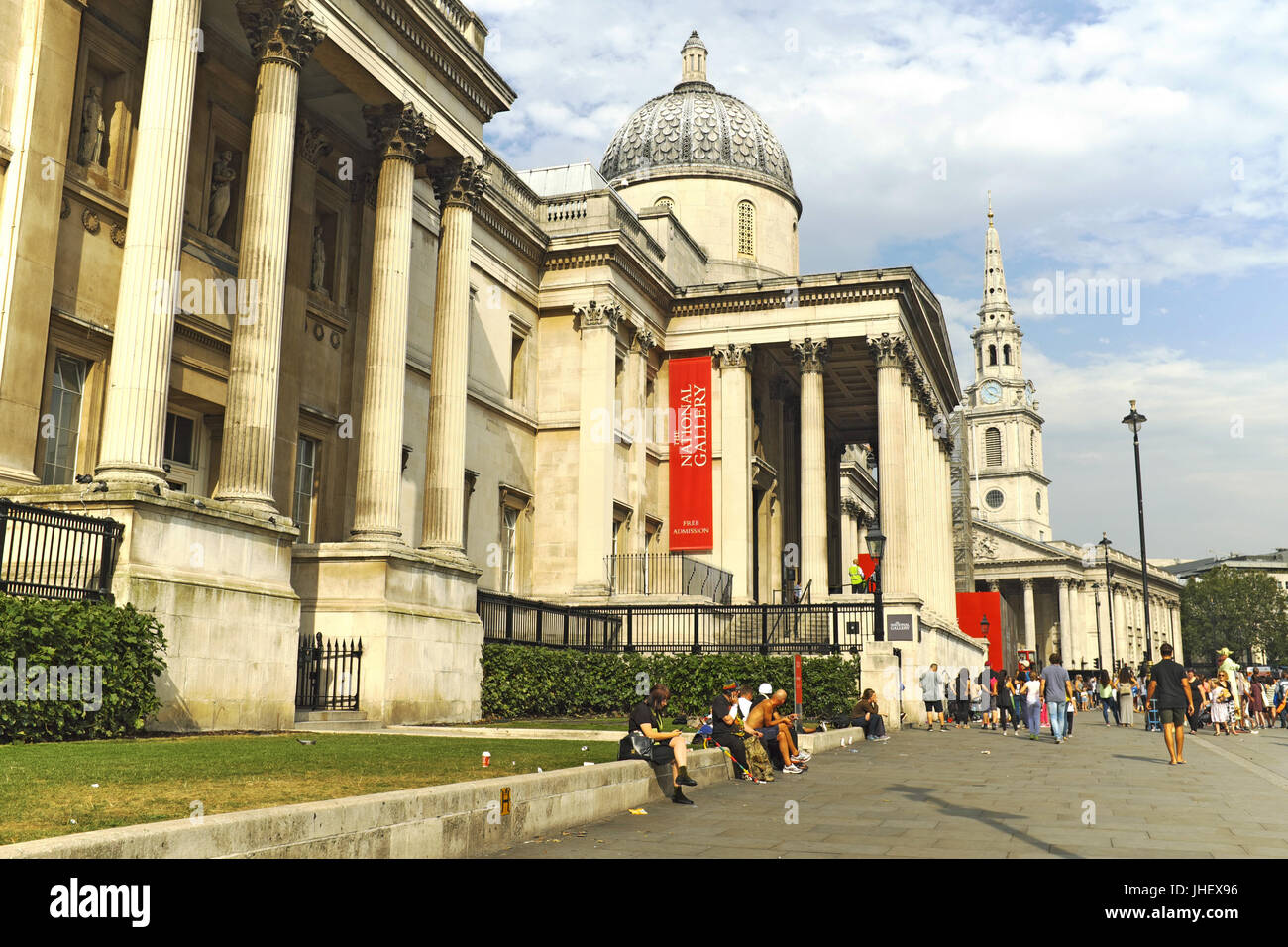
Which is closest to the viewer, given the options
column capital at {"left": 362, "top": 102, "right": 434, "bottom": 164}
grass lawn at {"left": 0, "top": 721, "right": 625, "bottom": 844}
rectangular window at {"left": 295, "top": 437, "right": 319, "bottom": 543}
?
grass lawn at {"left": 0, "top": 721, "right": 625, "bottom": 844}

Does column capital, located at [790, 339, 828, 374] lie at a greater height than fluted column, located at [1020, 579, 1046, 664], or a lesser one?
greater

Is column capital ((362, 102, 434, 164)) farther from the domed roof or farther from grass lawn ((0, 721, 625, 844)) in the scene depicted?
the domed roof

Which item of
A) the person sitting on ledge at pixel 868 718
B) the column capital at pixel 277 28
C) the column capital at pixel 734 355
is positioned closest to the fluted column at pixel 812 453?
the column capital at pixel 734 355

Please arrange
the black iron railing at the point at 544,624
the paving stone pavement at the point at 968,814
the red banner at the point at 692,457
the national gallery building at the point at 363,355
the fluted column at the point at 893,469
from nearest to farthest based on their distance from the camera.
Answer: the paving stone pavement at the point at 968,814 < the national gallery building at the point at 363,355 < the black iron railing at the point at 544,624 < the fluted column at the point at 893,469 < the red banner at the point at 692,457

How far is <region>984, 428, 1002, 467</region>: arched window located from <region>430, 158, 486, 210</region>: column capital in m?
130

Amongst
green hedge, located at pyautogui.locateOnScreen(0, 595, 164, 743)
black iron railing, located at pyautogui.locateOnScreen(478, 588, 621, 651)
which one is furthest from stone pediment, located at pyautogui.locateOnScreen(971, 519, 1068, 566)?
green hedge, located at pyautogui.locateOnScreen(0, 595, 164, 743)

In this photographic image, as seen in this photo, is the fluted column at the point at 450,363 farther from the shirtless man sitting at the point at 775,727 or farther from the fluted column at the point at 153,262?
the shirtless man sitting at the point at 775,727

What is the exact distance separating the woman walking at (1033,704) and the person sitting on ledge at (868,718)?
5.20 meters

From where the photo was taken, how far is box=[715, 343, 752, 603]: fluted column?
3853 centimetres

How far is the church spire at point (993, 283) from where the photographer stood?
14962cm

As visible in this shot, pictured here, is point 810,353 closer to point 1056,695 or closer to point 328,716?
point 1056,695

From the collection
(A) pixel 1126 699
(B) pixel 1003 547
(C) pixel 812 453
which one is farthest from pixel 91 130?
(B) pixel 1003 547
